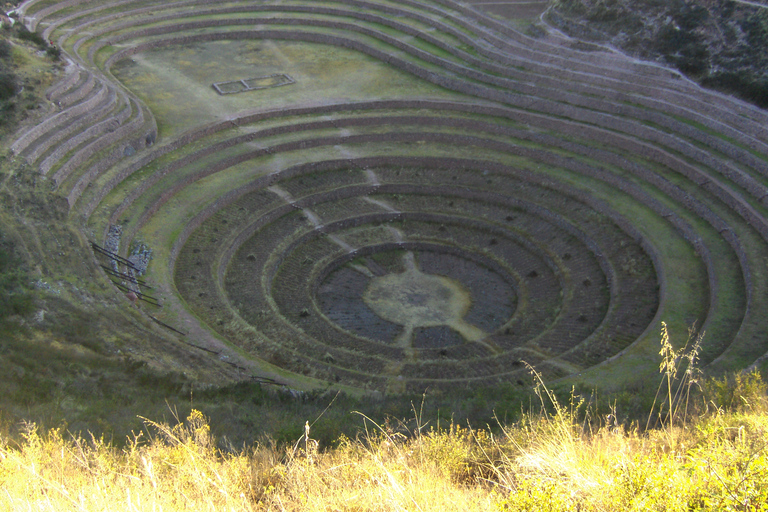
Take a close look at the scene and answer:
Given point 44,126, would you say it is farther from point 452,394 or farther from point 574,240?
point 574,240

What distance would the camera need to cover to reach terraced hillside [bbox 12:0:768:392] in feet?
71.6

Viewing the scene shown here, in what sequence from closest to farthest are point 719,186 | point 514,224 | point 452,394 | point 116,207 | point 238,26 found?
1. point 452,394
2. point 116,207
3. point 719,186
4. point 514,224
5. point 238,26

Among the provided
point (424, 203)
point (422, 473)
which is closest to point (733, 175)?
point (424, 203)

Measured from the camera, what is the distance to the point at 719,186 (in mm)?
27219

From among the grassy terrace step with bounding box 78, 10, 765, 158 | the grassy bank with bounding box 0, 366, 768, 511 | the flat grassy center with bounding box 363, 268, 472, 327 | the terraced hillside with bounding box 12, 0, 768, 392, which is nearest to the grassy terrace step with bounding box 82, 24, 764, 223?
the terraced hillside with bounding box 12, 0, 768, 392

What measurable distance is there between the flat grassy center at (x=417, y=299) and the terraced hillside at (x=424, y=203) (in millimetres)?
114

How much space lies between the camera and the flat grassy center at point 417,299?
85.3ft

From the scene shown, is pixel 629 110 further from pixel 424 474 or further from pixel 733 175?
pixel 424 474

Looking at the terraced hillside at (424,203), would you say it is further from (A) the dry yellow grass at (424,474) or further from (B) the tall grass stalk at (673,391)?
(A) the dry yellow grass at (424,474)

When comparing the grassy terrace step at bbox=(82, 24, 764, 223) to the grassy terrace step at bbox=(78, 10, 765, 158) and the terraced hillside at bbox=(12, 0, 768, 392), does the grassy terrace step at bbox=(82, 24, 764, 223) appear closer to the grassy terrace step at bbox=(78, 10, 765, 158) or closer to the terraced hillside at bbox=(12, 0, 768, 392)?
the terraced hillside at bbox=(12, 0, 768, 392)

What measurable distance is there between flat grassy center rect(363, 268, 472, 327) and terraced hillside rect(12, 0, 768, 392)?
4.5 inches

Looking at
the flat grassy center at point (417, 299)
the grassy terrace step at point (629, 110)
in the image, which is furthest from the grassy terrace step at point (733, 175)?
the flat grassy center at point (417, 299)

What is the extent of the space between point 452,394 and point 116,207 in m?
17.0

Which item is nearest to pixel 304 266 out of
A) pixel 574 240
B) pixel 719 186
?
pixel 574 240
